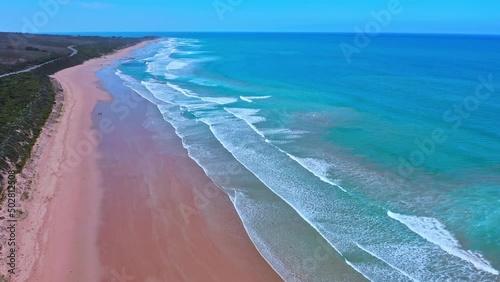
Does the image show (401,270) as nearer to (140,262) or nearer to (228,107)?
(140,262)

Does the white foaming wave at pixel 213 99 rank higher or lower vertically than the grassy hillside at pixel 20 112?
lower

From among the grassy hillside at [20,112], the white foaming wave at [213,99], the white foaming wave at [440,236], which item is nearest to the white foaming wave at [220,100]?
the white foaming wave at [213,99]

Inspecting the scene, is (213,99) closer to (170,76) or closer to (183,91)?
(183,91)

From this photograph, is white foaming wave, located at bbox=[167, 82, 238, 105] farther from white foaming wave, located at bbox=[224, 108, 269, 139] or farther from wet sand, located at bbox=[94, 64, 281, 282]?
wet sand, located at bbox=[94, 64, 281, 282]

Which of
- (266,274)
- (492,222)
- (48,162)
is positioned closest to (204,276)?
(266,274)

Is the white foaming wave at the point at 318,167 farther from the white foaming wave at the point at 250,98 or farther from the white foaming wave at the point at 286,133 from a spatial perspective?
the white foaming wave at the point at 250,98

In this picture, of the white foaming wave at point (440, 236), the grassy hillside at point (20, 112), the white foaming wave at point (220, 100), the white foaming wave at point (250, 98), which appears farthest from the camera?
the white foaming wave at point (250, 98)

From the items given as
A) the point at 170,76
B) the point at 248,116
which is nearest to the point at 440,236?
the point at 248,116
